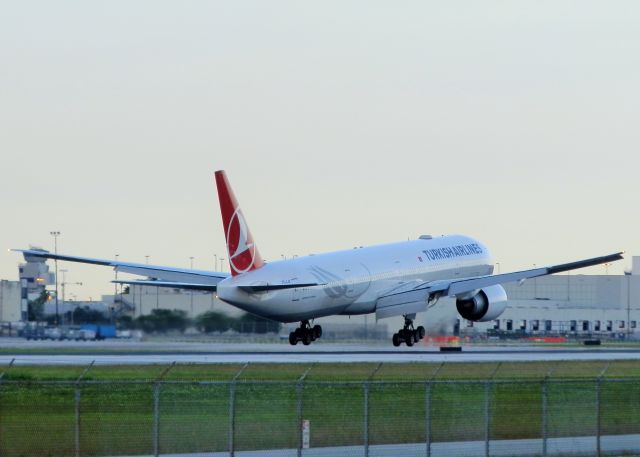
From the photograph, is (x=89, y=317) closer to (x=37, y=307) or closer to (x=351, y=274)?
(x=351, y=274)

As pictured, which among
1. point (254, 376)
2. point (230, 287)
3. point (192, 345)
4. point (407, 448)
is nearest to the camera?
point (407, 448)

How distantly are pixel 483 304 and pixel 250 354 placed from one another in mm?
16459

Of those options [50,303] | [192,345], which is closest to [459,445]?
[192,345]

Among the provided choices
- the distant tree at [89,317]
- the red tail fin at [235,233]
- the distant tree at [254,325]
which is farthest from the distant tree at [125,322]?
the red tail fin at [235,233]

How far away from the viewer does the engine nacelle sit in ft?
246

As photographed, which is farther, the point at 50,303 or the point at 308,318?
the point at 50,303

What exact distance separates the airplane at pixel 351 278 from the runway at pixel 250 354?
1.95 metres

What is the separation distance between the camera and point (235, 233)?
64625 millimetres

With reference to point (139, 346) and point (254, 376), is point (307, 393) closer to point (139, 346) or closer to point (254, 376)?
point (254, 376)

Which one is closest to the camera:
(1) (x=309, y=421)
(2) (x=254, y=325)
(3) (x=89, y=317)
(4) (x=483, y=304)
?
Answer: (1) (x=309, y=421)

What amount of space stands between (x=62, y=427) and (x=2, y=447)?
4326 mm

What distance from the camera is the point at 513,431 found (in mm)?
37625

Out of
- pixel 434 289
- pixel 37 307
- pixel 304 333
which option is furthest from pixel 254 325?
pixel 37 307

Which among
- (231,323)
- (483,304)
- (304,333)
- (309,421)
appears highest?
(483,304)
